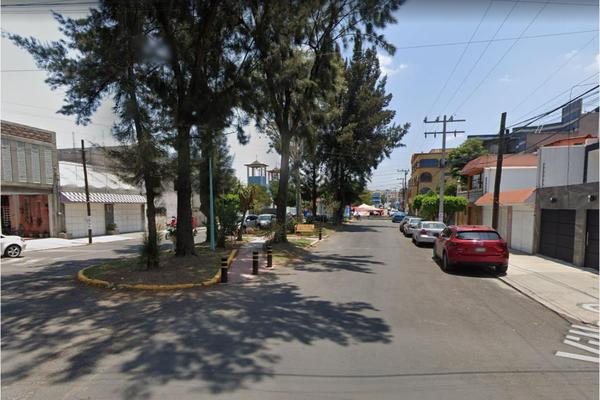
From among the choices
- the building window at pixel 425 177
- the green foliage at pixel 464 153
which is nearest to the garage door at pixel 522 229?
the green foliage at pixel 464 153

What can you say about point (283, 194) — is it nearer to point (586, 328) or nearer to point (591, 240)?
point (591, 240)

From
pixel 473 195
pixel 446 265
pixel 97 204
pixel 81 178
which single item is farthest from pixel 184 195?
pixel 473 195

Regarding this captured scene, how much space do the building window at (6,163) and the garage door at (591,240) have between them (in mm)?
28703

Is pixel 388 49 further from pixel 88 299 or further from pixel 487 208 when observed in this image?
pixel 88 299

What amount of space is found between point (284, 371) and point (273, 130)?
27557 millimetres

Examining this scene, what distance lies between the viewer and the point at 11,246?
15328 millimetres

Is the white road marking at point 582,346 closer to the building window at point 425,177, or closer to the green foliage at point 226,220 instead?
the green foliage at point 226,220

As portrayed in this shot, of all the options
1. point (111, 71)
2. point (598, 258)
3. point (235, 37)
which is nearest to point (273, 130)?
point (235, 37)

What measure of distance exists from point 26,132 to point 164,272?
18.6m

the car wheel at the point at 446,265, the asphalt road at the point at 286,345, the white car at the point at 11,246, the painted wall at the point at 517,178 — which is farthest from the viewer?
the painted wall at the point at 517,178

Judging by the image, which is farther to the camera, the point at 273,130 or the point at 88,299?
the point at 273,130

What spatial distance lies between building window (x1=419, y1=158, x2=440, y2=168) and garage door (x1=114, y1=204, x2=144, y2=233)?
57344 mm

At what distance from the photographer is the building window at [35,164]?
843 inches

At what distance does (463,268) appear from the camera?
476 inches
